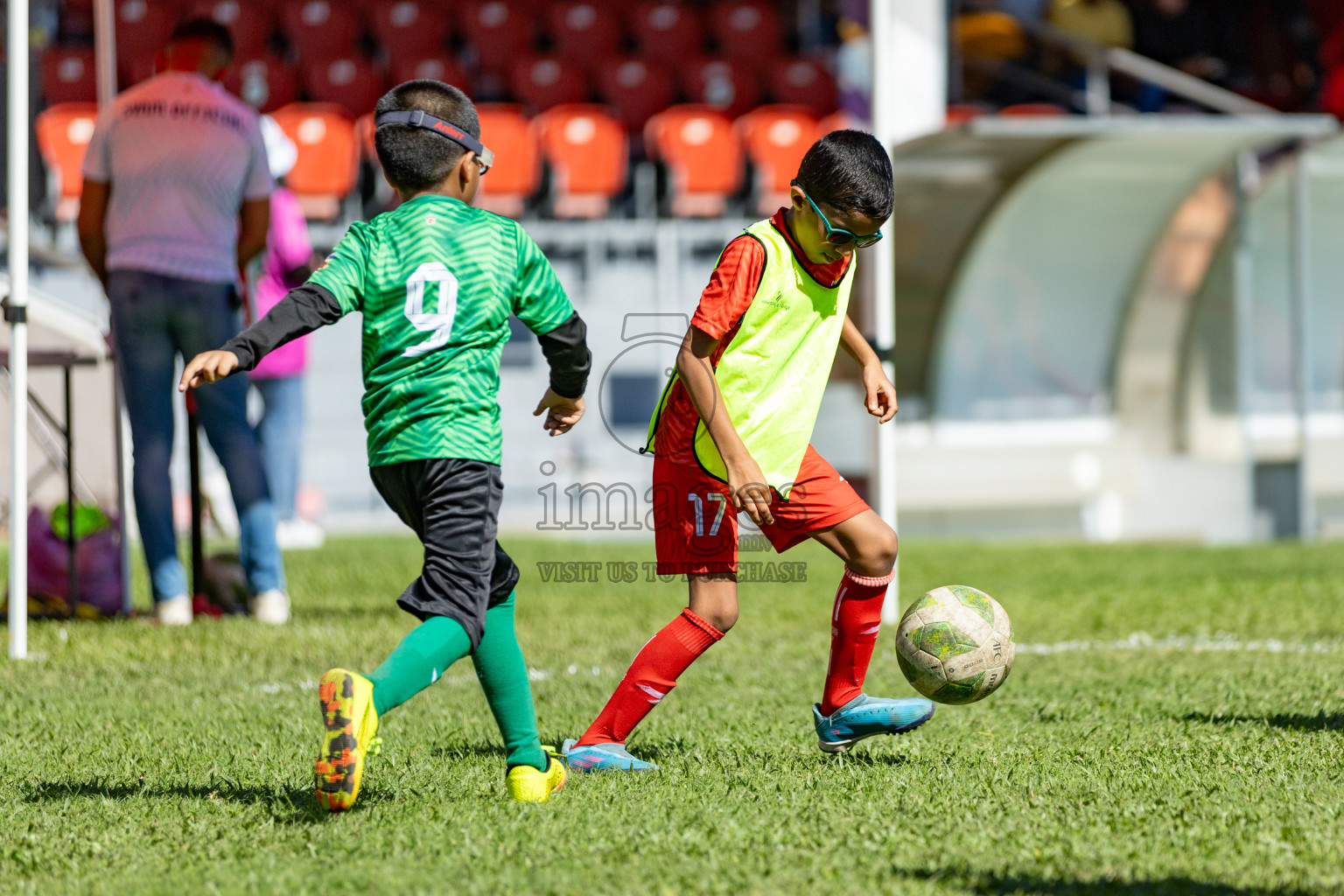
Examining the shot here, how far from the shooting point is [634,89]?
627 inches

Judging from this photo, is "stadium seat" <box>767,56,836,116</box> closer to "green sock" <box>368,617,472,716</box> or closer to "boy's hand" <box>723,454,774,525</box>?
"boy's hand" <box>723,454,774,525</box>

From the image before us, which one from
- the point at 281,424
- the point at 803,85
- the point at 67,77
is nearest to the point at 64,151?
the point at 67,77

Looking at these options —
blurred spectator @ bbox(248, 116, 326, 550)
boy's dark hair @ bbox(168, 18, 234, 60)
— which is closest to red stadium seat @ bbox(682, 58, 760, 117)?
blurred spectator @ bbox(248, 116, 326, 550)

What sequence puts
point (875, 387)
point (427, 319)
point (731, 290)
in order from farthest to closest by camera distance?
point (875, 387), point (731, 290), point (427, 319)

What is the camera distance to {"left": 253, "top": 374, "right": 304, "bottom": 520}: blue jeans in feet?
28.2

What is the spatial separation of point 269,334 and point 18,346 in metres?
2.70

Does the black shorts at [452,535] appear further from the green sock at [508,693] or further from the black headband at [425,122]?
the black headband at [425,122]

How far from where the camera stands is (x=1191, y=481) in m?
13.0

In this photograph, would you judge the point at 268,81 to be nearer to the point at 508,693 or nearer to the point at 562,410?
the point at 562,410

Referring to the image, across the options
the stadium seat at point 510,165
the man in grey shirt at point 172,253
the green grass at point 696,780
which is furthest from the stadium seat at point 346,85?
the green grass at point 696,780

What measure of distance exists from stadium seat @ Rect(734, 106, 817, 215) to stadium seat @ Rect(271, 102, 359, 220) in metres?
3.70

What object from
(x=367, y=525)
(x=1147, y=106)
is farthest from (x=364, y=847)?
(x=1147, y=106)

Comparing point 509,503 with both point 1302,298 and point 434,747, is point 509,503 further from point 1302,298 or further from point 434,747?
point 434,747

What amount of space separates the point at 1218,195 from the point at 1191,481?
2.40 metres
